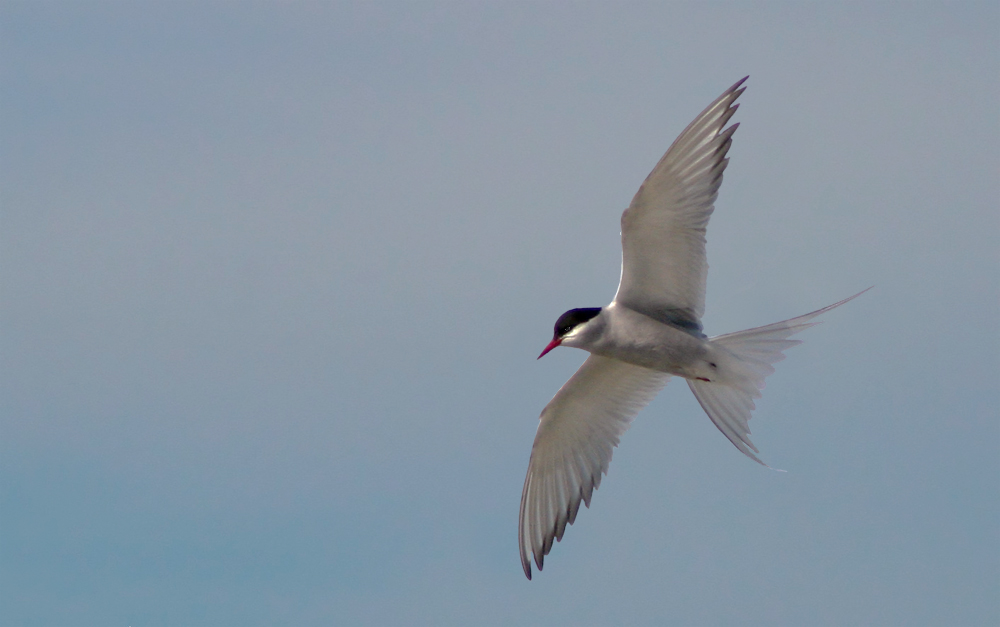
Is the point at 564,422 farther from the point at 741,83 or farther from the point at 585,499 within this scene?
the point at 741,83

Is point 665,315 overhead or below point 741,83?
below

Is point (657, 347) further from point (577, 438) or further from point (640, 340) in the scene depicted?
point (577, 438)

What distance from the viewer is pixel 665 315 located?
7.19m

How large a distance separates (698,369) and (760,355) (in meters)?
0.45

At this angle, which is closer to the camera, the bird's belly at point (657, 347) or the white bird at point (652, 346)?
the white bird at point (652, 346)

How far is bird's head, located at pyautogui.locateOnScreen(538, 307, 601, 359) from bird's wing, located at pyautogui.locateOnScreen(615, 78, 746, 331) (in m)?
0.25

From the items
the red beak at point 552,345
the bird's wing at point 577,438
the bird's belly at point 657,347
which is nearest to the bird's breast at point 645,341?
the bird's belly at point 657,347

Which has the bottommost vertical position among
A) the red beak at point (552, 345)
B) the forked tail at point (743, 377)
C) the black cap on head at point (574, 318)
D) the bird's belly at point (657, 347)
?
the forked tail at point (743, 377)

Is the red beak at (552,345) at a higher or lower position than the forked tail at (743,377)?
higher

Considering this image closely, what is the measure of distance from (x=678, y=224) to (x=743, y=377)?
4.38ft

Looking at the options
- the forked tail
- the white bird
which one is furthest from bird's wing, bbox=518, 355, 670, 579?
the forked tail

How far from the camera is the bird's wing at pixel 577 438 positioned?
26.3 feet

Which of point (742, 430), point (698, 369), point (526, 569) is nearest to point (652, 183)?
point (698, 369)

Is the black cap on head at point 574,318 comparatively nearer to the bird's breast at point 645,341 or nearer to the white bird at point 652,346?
the white bird at point 652,346
